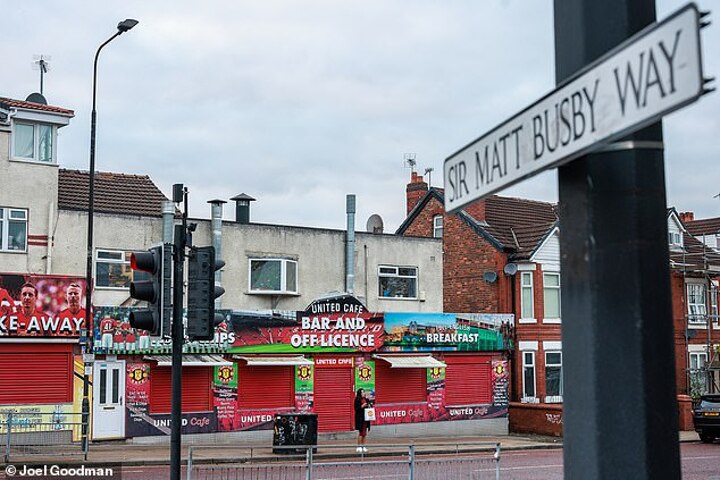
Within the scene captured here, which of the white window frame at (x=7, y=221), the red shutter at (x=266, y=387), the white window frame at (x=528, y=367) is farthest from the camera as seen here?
the white window frame at (x=528, y=367)

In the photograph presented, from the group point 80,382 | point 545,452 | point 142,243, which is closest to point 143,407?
point 80,382

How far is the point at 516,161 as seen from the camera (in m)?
3.43

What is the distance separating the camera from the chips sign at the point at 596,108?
2.59 meters

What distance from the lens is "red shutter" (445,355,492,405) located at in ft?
115

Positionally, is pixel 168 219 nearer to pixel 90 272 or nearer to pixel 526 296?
pixel 90 272

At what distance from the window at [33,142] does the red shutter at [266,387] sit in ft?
29.7

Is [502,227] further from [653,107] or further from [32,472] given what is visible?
[653,107]

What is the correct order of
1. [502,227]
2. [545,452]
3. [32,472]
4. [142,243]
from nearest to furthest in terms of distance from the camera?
[32,472] → [545,452] → [142,243] → [502,227]


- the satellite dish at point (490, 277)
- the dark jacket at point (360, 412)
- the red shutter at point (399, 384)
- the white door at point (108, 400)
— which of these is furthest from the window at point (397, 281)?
the white door at point (108, 400)

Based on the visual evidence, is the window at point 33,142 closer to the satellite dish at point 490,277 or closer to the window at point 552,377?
the satellite dish at point 490,277

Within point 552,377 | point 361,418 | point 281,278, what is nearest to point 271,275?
point 281,278

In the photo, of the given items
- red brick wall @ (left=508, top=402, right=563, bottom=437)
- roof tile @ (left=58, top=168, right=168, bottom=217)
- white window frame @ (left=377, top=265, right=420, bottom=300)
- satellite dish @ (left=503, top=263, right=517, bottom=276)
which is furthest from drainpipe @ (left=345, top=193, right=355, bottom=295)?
red brick wall @ (left=508, top=402, right=563, bottom=437)

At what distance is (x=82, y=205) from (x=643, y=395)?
31772mm

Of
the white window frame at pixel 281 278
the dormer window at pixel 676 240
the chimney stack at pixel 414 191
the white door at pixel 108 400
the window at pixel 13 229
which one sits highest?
the chimney stack at pixel 414 191
